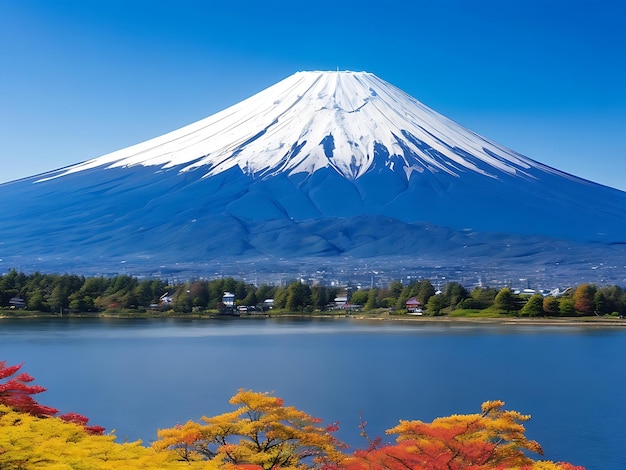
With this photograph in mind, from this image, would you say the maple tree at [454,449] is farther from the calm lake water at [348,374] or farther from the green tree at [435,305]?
the green tree at [435,305]

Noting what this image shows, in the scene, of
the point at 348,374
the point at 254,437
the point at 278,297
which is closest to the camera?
the point at 254,437

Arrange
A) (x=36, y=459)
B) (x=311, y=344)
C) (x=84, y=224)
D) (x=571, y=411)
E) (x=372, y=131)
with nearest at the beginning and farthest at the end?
(x=36, y=459), (x=571, y=411), (x=311, y=344), (x=84, y=224), (x=372, y=131)

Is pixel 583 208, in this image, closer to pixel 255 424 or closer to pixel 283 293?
pixel 283 293

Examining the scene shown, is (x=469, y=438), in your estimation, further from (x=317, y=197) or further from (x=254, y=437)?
(x=317, y=197)

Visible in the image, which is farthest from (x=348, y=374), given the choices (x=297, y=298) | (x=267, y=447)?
(x=297, y=298)

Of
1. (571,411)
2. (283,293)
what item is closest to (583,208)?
(283,293)

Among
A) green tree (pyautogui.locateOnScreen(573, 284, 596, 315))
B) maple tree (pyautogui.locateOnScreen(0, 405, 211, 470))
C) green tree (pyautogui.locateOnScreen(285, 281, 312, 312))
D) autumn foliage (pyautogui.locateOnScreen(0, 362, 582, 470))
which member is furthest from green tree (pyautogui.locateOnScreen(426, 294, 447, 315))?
maple tree (pyautogui.locateOnScreen(0, 405, 211, 470))
